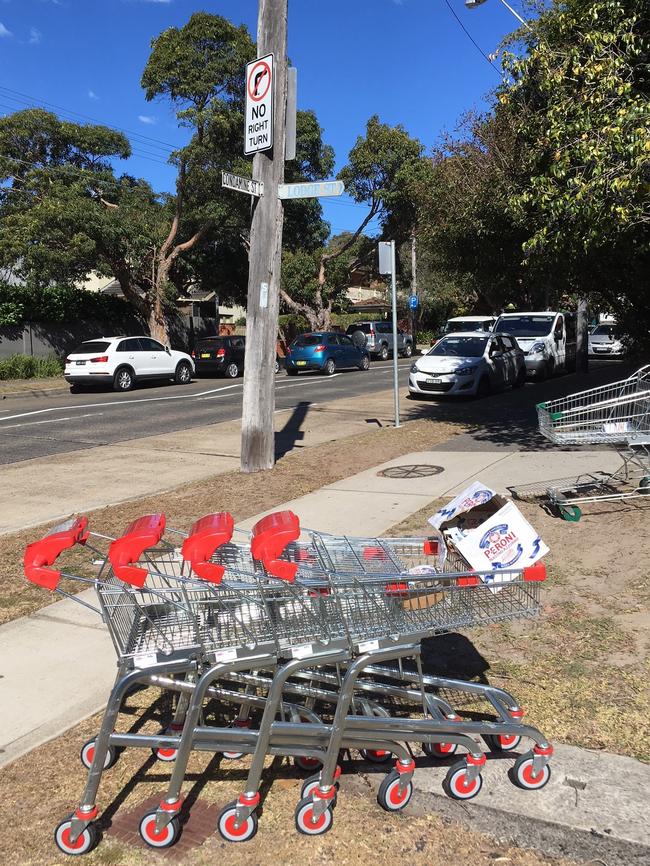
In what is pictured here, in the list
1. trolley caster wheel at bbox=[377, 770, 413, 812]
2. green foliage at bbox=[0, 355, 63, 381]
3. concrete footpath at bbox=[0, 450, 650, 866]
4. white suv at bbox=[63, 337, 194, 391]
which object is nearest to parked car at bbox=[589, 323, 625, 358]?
white suv at bbox=[63, 337, 194, 391]

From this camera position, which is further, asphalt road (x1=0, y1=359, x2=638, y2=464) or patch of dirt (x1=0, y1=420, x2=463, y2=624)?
asphalt road (x1=0, y1=359, x2=638, y2=464)

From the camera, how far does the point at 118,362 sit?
70.4ft

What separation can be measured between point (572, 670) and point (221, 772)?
1.99 meters

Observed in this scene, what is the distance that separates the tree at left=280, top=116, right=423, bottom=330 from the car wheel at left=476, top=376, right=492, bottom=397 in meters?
18.8

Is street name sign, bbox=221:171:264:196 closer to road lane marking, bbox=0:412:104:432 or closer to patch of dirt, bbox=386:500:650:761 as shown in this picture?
patch of dirt, bbox=386:500:650:761

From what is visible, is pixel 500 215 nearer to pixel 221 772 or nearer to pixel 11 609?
pixel 11 609

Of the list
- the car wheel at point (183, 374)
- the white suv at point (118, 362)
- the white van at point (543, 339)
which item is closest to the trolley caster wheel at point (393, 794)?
the white van at point (543, 339)

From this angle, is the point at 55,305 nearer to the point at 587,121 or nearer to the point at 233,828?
the point at 587,121

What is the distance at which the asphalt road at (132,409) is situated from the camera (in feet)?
41.2

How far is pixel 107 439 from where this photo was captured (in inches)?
497

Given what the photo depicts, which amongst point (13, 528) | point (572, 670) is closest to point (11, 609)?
point (13, 528)

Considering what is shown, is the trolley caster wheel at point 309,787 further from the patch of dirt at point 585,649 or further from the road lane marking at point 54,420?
the road lane marking at point 54,420

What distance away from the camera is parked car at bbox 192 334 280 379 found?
2586 centimetres

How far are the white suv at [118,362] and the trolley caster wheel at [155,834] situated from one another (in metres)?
19.3
